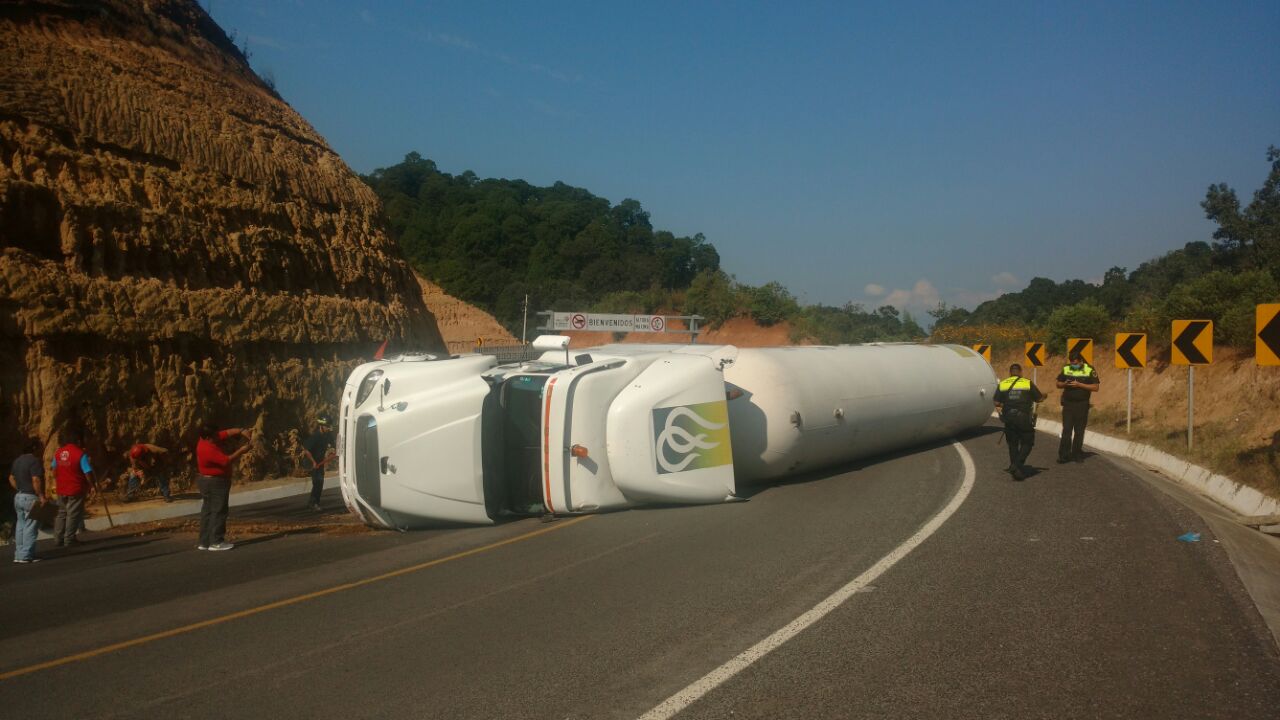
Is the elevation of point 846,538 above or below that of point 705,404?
below

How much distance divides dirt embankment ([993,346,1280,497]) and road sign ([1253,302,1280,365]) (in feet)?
5.37

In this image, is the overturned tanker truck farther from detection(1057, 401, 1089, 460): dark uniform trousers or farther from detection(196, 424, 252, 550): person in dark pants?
detection(1057, 401, 1089, 460): dark uniform trousers

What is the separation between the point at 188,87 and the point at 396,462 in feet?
41.8

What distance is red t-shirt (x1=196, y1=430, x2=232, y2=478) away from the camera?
1009 cm

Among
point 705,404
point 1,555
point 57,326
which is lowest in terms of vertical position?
point 1,555

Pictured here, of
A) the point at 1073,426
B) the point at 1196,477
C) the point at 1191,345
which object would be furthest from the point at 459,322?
the point at 1196,477

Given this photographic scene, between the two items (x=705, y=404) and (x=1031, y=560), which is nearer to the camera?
(x=1031, y=560)

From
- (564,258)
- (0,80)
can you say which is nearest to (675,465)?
(0,80)

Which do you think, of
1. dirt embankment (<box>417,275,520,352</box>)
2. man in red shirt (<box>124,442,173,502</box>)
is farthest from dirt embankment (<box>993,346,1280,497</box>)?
dirt embankment (<box>417,275,520,352</box>)

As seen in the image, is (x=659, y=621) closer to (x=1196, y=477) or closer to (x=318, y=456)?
(x=318, y=456)

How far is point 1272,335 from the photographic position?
10.6 meters

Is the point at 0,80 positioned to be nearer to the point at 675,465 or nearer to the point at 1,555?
the point at 1,555

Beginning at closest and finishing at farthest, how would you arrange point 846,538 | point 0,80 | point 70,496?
1. point 846,538
2. point 70,496
3. point 0,80

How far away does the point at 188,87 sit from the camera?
18.0m
